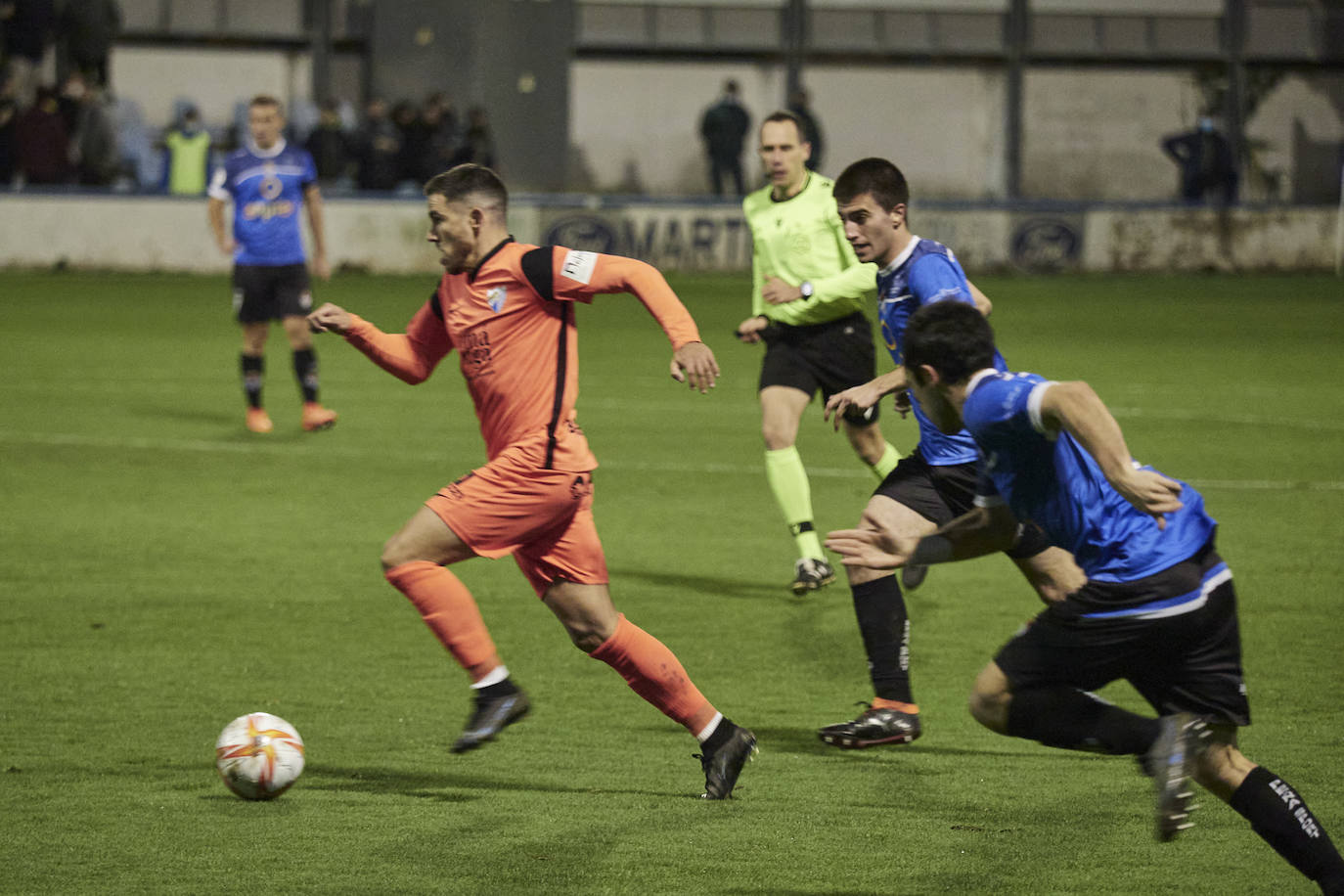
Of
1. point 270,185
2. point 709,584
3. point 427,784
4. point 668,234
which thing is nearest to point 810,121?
point 668,234

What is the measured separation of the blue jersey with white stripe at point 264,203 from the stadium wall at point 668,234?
12221 millimetres

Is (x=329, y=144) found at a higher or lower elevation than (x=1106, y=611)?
higher

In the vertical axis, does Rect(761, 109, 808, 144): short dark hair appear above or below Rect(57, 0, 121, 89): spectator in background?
below

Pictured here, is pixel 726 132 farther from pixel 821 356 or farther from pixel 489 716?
pixel 489 716

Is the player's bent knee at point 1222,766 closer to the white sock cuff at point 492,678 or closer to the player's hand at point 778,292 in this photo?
the white sock cuff at point 492,678

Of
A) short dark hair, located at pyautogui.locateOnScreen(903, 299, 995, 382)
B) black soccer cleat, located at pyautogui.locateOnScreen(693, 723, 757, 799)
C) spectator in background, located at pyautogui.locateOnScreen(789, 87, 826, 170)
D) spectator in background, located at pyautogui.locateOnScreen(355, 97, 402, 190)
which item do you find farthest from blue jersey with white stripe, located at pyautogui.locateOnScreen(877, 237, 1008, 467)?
spectator in background, located at pyautogui.locateOnScreen(789, 87, 826, 170)

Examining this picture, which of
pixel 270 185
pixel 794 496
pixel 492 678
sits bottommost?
pixel 492 678

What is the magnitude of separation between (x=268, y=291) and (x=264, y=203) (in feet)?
2.15

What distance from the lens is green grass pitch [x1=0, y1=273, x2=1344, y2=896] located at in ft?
16.0

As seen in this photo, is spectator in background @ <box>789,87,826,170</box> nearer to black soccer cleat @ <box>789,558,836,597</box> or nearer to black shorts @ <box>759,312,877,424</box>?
black shorts @ <box>759,312,877,424</box>

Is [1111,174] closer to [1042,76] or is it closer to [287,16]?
[1042,76]

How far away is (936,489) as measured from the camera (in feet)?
20.4

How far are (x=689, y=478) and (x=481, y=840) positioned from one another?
676 centimetres

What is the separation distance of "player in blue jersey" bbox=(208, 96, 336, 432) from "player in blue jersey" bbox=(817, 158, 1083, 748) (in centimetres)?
779
